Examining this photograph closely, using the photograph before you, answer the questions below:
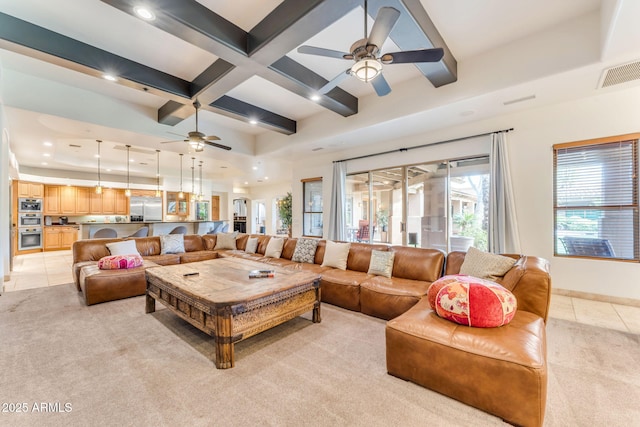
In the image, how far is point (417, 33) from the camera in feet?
8.37

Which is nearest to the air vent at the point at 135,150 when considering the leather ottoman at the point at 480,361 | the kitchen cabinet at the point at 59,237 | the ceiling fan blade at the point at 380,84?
the kitchen cabinet at the point at 59,237

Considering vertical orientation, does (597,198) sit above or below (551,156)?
below

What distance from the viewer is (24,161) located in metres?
7.41

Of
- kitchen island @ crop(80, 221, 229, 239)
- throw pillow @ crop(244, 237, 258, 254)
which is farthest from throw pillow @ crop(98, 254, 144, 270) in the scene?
kitchen island @ crop(80, 221, 229, 239)

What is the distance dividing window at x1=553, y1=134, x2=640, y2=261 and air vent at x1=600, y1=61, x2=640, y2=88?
2.82 feet

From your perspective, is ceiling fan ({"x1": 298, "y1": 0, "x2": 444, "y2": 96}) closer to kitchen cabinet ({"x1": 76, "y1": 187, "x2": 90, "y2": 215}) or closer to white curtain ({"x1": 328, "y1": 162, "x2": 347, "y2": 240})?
white curtain ({"x1": 328, "y1": 162, "x2": 347, "y2": 240})

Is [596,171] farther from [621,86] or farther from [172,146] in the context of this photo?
[172,146]

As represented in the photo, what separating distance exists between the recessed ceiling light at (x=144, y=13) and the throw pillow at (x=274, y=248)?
3.75m

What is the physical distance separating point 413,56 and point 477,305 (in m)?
2.10

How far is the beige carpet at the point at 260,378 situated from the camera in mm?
1581

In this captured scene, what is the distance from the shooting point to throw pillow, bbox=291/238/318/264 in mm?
4488

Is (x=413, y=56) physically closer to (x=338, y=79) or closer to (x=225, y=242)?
(x=338, y=79)

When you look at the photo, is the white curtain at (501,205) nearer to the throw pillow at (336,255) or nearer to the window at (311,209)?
the throw pillow at (336,255)

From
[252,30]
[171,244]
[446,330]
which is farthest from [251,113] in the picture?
[446,330]
